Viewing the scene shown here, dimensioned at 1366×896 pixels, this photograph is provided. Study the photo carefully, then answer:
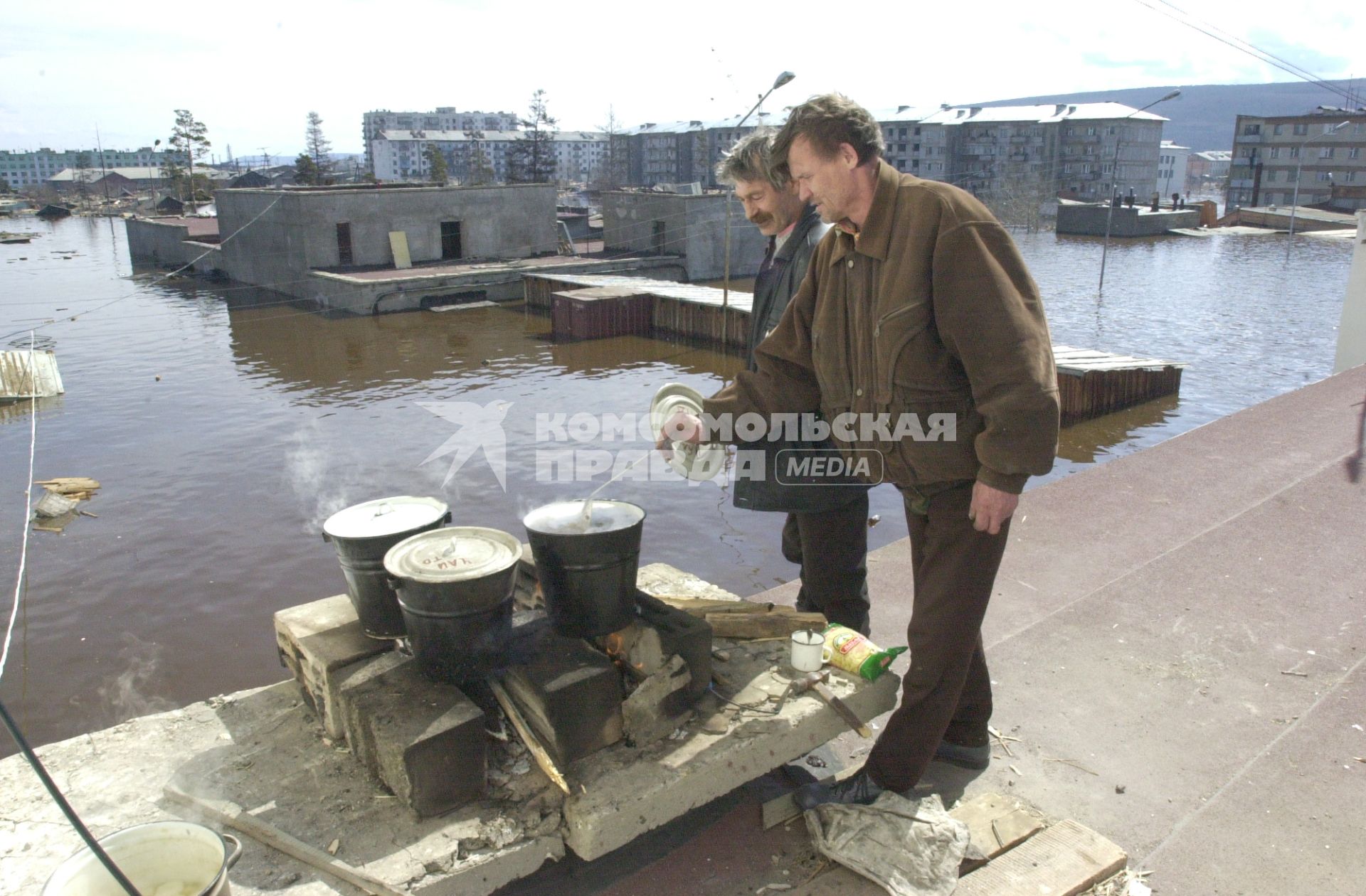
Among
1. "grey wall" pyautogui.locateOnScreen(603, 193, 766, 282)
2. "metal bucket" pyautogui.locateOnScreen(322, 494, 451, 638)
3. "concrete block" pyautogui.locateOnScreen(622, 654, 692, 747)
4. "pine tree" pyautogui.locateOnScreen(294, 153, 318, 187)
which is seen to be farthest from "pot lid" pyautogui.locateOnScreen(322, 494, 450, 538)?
"pine tree" pyautogui.locateOnScreen(294, 153, 318, 187)

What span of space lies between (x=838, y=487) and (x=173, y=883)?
2358 mm

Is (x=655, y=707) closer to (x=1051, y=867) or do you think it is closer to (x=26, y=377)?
(x=1051, y=867)

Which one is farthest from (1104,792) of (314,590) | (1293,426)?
(314,590)

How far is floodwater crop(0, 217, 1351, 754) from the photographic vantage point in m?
8.39

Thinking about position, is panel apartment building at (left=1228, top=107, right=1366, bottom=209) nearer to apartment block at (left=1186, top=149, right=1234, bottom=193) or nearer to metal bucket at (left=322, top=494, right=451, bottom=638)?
apartment block at (left=1186, top=149, right=1234, bottom=193)

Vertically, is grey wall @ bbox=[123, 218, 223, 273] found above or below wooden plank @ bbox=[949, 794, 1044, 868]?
above

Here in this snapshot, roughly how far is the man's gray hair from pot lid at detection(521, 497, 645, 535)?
51.1 inches

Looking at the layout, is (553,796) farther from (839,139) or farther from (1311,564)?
(1311,564)

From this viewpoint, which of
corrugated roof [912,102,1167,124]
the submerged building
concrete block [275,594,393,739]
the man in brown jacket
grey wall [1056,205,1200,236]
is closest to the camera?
the man in brown jacket

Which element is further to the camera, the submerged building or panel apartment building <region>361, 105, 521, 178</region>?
panel apartment building <region>361, 105, 521, 178</region>

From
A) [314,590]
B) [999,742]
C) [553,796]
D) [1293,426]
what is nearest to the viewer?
[553,796]

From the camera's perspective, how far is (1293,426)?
6922mm

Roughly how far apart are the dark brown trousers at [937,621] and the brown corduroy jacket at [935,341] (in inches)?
5.5

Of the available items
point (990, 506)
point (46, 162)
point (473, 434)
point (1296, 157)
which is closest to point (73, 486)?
point (473, 434)
